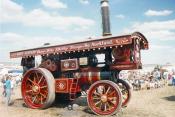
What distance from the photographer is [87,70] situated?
10992 millimetres

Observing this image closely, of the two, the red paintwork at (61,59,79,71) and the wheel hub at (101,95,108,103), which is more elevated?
the red paintwork at (61,59,79,71)

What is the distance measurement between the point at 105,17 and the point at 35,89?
4028 millimetres

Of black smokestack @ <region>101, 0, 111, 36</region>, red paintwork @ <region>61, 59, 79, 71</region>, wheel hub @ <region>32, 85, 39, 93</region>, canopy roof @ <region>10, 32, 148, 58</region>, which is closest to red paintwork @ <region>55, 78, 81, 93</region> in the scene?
red paintwork @ <region>61, 59, 79, 71</region>

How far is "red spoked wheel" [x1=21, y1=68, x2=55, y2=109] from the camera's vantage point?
11.1 m

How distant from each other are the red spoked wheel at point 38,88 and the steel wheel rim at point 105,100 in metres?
1.84

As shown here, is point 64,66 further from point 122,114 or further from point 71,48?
point 122,114

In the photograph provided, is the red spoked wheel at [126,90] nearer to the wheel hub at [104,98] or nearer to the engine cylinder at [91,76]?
the engine cylinder at [91,76]

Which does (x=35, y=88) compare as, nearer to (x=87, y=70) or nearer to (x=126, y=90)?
(x=87, y=70)

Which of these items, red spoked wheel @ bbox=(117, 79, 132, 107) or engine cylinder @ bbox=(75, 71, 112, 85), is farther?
red spoked wheel @ bbox=(117, 79, 132, 107)

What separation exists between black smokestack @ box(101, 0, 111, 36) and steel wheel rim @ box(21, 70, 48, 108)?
3044mm

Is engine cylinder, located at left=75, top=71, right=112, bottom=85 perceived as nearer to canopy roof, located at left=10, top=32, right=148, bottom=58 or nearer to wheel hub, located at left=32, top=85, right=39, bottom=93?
canopy roof, located at left=10, top=32, right=148, bottom=58

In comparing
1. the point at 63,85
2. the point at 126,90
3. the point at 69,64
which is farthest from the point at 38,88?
the point at 126,90

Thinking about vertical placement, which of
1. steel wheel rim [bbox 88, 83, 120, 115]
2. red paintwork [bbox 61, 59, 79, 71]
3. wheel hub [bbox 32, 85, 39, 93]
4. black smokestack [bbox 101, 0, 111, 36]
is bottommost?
steel wheel rim [bbox 88, 83, 120, 115]

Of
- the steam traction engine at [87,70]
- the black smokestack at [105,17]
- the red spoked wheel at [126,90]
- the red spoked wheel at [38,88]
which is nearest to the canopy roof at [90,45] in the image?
the steam traction engine at [87,70]
